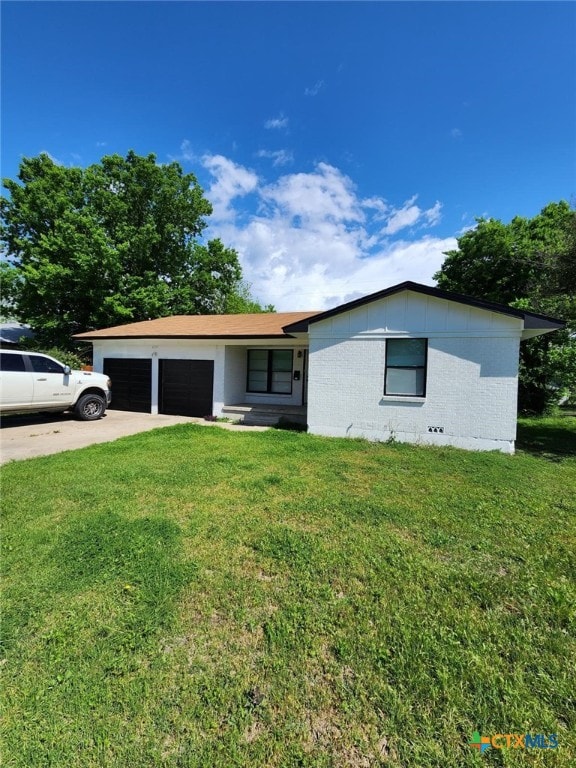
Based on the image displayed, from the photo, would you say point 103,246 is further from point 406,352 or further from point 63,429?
point 406,352

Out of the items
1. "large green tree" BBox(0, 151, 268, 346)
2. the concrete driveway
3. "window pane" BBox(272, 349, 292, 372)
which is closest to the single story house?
"window pane" BBox(272, 349, 292, 372)

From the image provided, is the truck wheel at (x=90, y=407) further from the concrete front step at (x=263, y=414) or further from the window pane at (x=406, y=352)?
the window pane at (x=406, y=352)

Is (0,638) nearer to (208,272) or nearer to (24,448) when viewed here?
(24,448)

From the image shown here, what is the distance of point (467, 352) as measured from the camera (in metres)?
7.71

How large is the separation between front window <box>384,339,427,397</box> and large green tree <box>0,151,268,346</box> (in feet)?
57.0

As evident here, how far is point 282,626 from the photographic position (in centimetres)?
238

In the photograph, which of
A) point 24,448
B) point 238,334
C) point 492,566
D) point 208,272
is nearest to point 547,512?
point 492,566

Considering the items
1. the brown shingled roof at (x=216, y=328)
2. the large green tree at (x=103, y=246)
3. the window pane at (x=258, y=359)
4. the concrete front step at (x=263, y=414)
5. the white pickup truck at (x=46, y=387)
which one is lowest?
the concrete front step at (x=263, y=414)

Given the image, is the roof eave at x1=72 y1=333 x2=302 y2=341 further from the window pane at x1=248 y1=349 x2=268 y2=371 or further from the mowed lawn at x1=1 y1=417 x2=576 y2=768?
the mowed lawn at x1=1 y1=417 x2=576 y2=768

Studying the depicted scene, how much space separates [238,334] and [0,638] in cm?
903

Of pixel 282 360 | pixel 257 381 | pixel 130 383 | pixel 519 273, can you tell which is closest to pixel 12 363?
pixel 130 383

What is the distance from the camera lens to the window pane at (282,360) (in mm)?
12249

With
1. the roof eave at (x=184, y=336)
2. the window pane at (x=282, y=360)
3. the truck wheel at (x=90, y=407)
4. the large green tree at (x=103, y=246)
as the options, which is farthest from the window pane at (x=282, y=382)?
the large green tree at (x=103, y=246)

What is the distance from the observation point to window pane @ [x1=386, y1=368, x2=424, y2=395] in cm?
823
